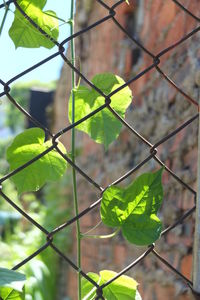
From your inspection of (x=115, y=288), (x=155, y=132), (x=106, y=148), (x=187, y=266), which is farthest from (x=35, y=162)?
(x=155, y=132)

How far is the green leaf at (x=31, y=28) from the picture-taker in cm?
78

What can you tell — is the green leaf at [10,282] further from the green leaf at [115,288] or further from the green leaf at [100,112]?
the green leaf at [100,112]

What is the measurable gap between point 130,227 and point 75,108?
213 millimetres

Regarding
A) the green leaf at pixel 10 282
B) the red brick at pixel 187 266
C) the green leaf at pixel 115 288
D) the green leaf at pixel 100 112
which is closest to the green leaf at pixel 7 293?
the green leaf at pixel 10 282

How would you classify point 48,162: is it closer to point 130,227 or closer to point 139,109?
point 130,227

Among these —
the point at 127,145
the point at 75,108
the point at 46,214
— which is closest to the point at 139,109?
the point at 127,145

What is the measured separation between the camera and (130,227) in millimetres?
755

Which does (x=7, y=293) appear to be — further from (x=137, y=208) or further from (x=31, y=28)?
(x=31, y=28)

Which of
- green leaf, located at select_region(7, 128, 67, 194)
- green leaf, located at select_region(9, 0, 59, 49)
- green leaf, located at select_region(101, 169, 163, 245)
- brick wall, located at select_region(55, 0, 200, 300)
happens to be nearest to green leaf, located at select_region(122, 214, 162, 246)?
green leaf, located at select_region(101, 169, 163, 245)

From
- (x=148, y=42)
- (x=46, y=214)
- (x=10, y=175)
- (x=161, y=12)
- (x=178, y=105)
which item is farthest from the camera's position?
(x=46, y=214)

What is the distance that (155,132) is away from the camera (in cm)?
177

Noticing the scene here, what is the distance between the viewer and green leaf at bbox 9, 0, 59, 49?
0.78m

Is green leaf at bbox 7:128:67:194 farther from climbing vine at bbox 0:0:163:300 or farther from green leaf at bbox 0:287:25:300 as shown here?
green leaf at bbox 0:287:25:300

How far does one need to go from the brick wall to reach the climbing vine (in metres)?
0.50
